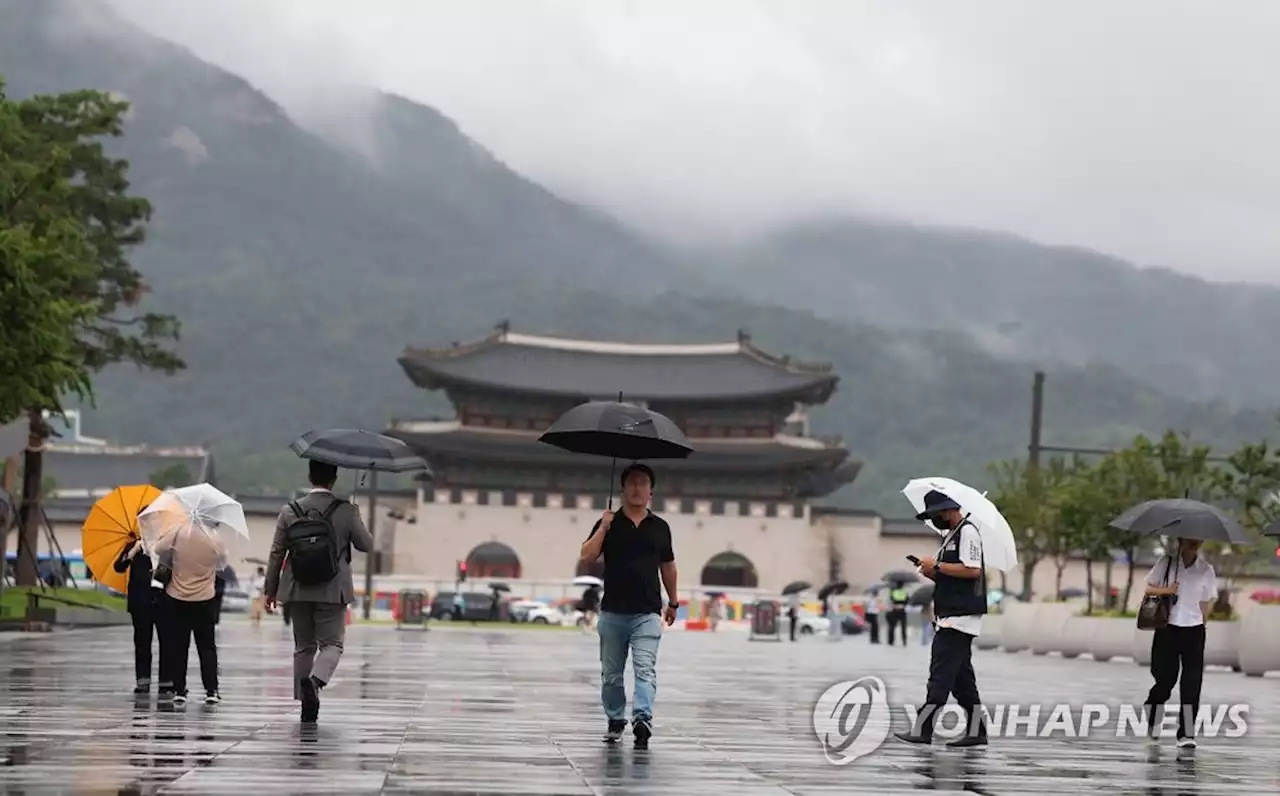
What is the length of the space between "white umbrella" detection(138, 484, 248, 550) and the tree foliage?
966 centimetres

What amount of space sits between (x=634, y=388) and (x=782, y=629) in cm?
1565

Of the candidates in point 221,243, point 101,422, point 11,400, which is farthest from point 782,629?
point 221,243

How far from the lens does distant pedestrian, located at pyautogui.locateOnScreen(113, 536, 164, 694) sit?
14.5 metres

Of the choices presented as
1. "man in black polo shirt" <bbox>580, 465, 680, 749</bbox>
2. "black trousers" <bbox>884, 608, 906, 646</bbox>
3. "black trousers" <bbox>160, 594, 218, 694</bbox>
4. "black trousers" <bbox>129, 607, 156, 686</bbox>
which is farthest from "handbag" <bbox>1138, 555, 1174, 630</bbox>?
"black trousers" <bbox>884, 608, 906, 646</bbox>

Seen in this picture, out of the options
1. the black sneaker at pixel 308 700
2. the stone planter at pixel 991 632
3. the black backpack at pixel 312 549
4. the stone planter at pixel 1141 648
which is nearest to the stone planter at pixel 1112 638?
the stone planter at pixel 1141 648

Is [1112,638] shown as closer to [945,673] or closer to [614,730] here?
[945,673]

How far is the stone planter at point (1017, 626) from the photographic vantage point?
3962cm

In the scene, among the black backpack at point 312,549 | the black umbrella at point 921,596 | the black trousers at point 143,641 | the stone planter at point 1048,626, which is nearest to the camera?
the black backpack at point 312,549

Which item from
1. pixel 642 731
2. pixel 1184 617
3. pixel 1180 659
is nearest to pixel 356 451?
pixel 642 731

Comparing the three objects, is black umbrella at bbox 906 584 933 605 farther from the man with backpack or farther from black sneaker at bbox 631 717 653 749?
black sneaker at bbox 631 717 653 749

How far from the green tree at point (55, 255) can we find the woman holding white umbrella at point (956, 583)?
13962 mm

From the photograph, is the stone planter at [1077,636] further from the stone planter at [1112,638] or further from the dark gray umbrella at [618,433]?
the dark gray umbrella at [618,433]

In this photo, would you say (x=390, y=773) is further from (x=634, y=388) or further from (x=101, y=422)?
(x=101, y=422)

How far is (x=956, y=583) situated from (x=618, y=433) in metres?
2.27
